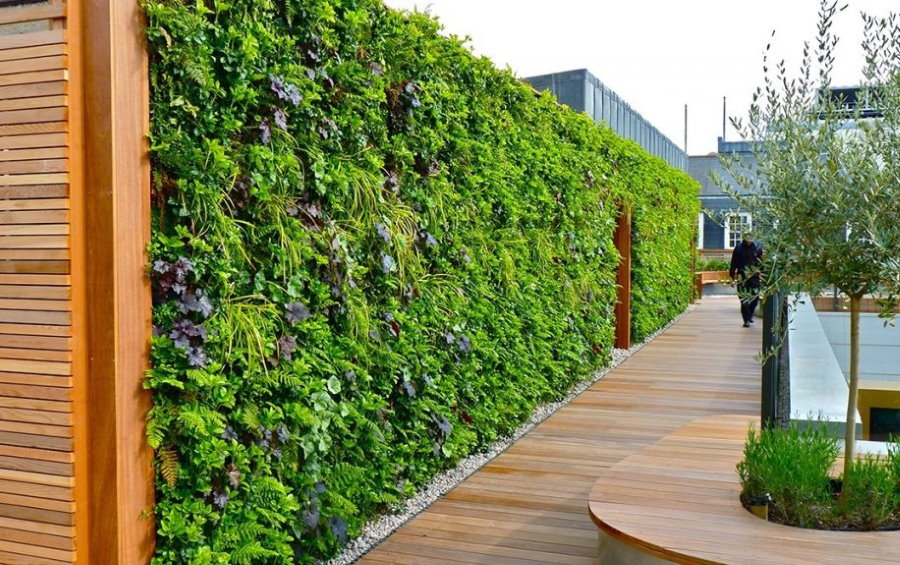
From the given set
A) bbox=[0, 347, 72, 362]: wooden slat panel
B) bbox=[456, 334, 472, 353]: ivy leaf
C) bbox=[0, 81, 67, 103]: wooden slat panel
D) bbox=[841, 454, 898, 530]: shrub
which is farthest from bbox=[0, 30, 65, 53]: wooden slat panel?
bbox=[841, 454, 898, 530]: shrub

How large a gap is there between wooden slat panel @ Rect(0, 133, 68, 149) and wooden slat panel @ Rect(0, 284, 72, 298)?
303mm

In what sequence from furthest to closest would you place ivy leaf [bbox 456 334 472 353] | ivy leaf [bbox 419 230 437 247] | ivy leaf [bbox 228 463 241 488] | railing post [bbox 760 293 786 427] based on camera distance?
ivy leaf [bbox 456 334 472 353] → ivy leaf [bbox 419 230 437 247] → railing post [bbox 760 293 786 427] → ivy leaf [bbox 228 463 241 488]

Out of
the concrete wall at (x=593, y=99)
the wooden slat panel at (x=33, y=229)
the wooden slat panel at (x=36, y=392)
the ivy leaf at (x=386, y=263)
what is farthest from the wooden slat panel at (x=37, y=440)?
the concrete wall at (x=593, y=99)

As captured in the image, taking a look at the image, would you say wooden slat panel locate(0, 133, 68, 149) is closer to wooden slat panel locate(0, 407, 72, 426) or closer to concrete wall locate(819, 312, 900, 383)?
wooden slat panel locate(0, 407, 72, 426)

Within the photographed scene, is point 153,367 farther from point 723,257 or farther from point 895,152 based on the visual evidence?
point 723,257

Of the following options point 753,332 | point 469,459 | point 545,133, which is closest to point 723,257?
point 753,332

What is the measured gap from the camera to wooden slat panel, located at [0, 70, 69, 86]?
251 centimetres

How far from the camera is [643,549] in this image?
2803mm

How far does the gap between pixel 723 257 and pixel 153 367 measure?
24.7 m

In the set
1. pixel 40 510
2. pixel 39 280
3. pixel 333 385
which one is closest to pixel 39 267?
pixel 39 280

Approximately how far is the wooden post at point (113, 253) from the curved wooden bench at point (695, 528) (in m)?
1.66

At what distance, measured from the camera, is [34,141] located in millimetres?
2559

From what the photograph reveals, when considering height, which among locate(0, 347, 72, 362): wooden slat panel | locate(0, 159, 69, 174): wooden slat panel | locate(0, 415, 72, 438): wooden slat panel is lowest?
locate(0, 415, 72, 438): wooden slat panel

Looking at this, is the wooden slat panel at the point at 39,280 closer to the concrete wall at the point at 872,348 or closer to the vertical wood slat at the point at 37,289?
the vertical wood slat at the point at 37,289
